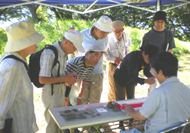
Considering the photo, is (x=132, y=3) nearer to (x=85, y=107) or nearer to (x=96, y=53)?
(x=96, y=53)

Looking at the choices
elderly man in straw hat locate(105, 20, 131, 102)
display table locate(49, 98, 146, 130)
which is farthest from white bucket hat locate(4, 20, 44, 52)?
elderly man in straw hat locate(105, 20, 131, 102)

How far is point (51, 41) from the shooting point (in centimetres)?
775

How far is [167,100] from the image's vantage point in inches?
61.8

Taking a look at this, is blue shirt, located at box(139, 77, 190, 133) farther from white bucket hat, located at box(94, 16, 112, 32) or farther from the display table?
white bucket hat, located at box(94, 16, 112, 32)

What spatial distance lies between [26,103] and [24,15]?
54.0 ft

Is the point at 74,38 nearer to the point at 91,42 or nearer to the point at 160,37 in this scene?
the point at 91,42

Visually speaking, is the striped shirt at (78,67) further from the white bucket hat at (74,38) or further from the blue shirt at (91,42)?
the blue shirt at (91,42)

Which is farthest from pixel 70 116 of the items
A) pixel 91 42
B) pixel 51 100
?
pixel 91 42

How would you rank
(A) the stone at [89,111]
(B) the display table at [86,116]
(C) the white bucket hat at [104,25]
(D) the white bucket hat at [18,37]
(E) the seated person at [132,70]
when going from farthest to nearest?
(C) the white bucket hat at [104,25] → (E) the seated person at [132,70] → (A) the stone at [89,111] → (B) the display table at [86,116] → (D) the white bucket hat at [18,37]

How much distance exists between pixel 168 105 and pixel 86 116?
0.79 m

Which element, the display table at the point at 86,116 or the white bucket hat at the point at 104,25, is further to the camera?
the white bucket hat at the point at 104,25

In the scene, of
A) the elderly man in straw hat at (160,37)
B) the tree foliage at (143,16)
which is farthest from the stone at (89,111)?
the tree foliage at (143,16)

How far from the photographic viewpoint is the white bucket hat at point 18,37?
140 centimetres

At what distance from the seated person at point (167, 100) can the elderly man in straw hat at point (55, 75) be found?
2.93ft
